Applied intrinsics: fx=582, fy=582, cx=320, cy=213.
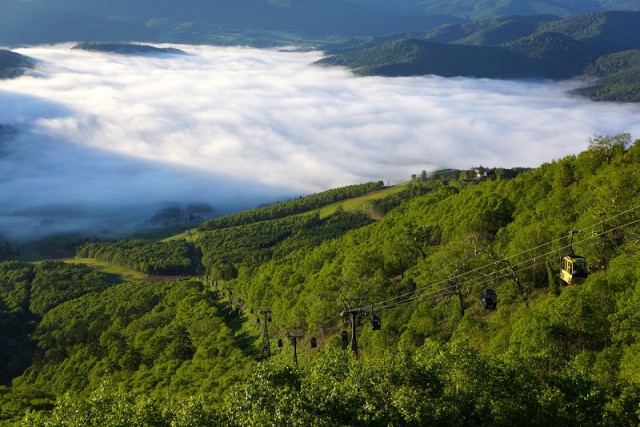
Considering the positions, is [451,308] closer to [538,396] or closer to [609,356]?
[609,356]

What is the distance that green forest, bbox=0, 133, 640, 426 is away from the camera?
33656mm

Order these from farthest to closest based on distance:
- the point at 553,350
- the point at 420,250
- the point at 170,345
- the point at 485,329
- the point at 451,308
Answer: the point at 170,345, the point at 420,250, the point at 451,308, the point at 485,329, the point at 553,350

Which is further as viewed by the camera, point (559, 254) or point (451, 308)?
point (451, 308)

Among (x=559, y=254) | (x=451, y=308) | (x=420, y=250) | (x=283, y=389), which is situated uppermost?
(x=420, y=250)

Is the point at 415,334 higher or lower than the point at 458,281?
lower

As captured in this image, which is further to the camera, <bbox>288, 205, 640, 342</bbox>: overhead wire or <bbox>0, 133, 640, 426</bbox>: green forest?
<bbox>288, 205, 640, 342</bbox>: overhead wire

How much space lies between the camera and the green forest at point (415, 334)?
1325 inches

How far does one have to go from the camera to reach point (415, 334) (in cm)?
6131

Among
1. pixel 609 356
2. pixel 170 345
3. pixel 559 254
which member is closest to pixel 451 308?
pixel 559 254

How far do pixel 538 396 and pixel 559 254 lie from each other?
26.2 metres

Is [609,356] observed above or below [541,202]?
below

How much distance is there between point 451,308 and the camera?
64688mm

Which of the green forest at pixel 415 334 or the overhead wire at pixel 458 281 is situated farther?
the overhead wire at pixel 458 281

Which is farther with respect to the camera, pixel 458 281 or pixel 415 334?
pixel 458 281
